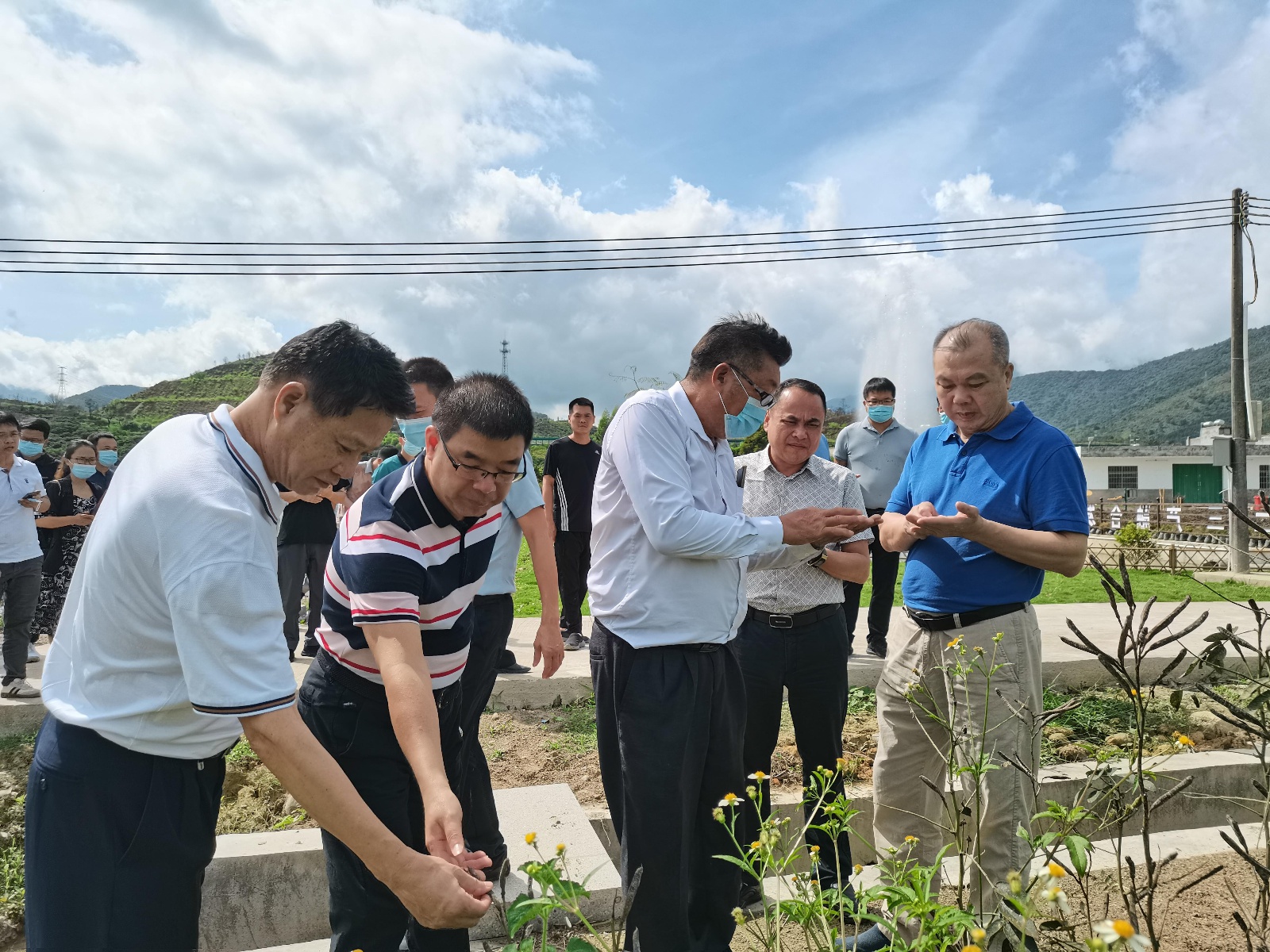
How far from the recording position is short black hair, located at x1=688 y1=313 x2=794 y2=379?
285cm

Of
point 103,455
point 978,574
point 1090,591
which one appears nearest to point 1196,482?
point 1090,591

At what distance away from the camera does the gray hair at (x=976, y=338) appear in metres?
2.93

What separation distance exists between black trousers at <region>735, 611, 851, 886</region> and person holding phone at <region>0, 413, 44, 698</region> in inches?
204

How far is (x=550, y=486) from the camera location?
23.1 feet

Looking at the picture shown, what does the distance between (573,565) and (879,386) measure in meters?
2.91

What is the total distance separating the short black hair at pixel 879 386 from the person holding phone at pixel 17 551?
6328 mm

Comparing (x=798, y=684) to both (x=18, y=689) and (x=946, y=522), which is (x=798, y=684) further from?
(x=18, y=689)

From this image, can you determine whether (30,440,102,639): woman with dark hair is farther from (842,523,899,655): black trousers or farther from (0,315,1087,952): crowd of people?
(842,523,899,655): black trousers

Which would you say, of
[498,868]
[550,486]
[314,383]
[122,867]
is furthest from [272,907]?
[550,486]

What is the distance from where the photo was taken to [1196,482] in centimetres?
4394

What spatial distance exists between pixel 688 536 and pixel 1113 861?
99.9 inches

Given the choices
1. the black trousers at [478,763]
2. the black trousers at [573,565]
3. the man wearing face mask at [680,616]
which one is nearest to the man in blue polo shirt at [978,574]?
the man wearing face mask at [680,616]

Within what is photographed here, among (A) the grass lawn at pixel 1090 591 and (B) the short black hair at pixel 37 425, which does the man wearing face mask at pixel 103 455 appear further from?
(A) the grass lawn at pixel 1090 591

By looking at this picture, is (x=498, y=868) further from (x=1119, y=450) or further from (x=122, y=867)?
(x=1119, y=450)
